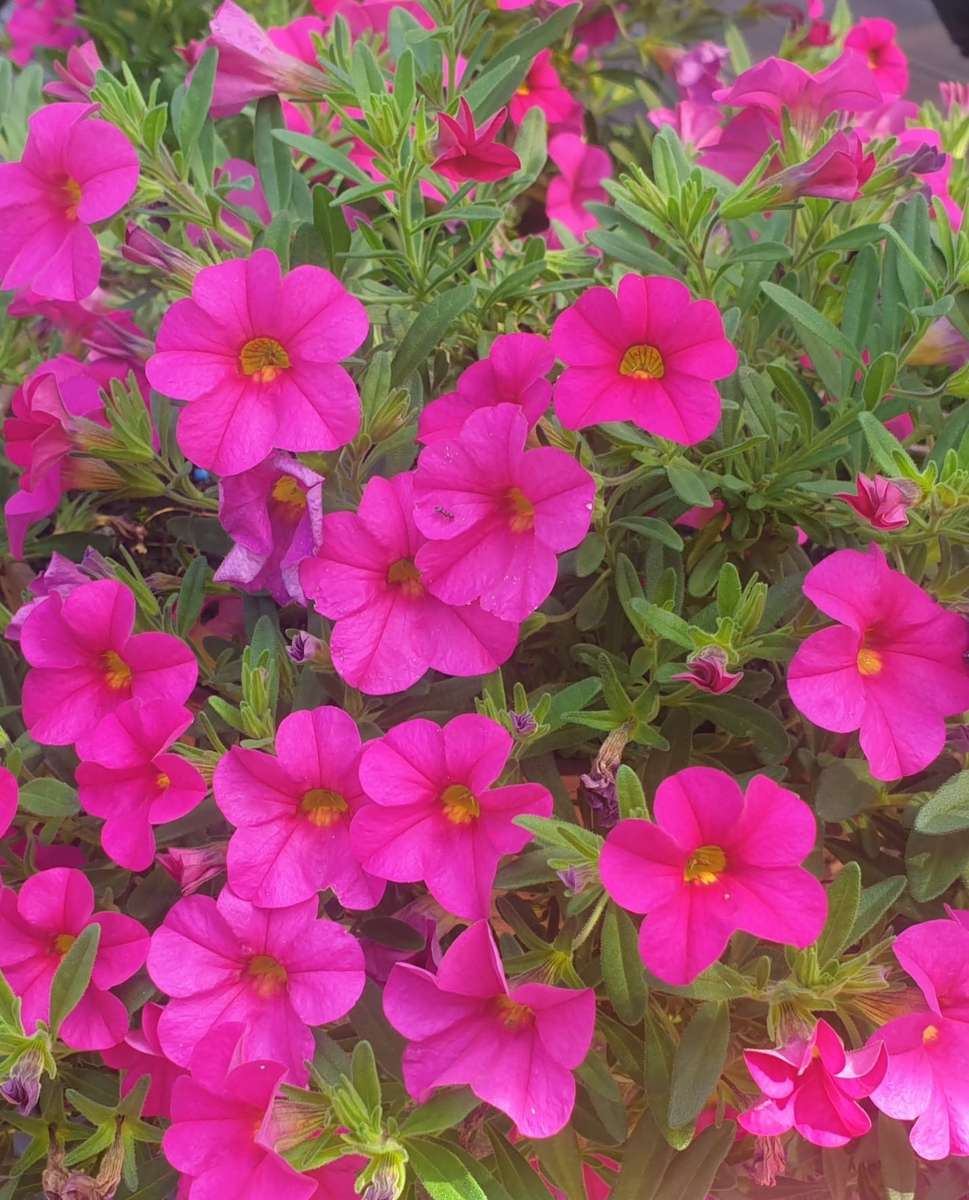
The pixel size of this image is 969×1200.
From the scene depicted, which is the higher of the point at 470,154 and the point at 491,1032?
the point at 470,154

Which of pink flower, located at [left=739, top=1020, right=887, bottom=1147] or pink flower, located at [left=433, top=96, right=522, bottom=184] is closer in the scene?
A: pink flower, located at [left=739, top=1020, right=887, bottom=1147]

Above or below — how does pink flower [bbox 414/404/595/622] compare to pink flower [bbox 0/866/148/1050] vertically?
above

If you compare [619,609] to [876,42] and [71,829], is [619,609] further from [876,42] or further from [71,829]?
[876,42]

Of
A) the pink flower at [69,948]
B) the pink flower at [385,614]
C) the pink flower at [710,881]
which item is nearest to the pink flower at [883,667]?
the pink flower at [710,881]

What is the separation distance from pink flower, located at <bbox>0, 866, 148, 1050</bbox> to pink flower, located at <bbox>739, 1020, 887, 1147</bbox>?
0.37 metres

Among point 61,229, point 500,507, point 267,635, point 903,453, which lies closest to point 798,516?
point 903,453

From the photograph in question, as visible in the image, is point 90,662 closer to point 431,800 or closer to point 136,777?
point 136,777

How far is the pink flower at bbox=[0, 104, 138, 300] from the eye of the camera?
0.72 metres

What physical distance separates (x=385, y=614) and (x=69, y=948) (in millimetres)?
297

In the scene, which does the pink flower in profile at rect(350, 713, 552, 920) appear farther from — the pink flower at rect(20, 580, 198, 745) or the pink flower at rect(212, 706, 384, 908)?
the pink flower at rect(20, 580, 198, 745)

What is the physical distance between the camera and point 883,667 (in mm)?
660

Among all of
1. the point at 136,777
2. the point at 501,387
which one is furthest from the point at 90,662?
the point at 501,387

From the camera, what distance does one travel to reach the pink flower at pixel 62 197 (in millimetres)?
722

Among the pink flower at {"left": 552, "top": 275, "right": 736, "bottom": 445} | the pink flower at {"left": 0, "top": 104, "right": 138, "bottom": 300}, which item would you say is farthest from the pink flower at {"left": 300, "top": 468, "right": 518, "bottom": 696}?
the pink flower at {"left": 0, "top": 104, "right": 138, "bottom": 300}
